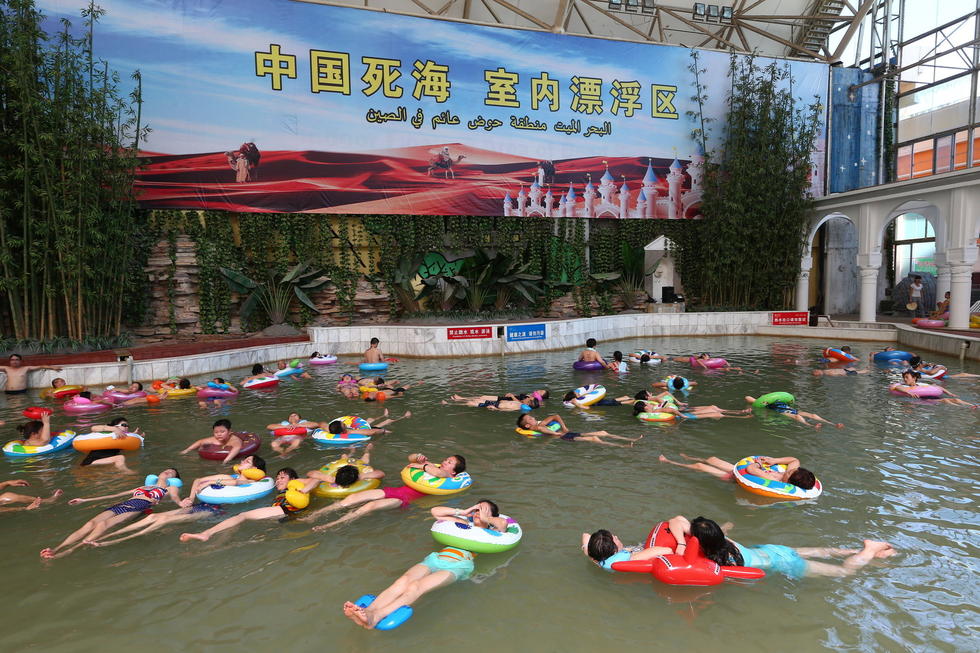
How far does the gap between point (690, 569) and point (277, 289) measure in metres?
Result: 17.9

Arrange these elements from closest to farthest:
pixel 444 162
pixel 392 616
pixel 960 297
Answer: pixel 392 616 → pixel 960 297 → pixel 444 162

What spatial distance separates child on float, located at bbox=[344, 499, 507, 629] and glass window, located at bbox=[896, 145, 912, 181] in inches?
1088

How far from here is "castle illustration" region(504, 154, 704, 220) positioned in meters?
23.0

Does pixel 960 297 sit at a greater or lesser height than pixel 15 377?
greater

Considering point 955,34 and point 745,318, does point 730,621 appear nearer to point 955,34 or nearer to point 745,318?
point 745,318

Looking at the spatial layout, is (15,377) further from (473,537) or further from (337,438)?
(473,537)

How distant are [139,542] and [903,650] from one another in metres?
6.78

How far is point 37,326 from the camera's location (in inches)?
604

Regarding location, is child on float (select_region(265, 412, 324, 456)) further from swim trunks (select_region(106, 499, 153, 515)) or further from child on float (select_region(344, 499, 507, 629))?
child on float (select_region(344, 499, 507, 629))

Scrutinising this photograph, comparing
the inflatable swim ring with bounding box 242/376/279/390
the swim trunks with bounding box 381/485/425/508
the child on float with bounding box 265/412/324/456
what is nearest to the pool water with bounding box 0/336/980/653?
the child on float with bounding box 265/412/324/456

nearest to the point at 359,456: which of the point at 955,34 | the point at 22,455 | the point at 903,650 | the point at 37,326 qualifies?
the point at 22,455

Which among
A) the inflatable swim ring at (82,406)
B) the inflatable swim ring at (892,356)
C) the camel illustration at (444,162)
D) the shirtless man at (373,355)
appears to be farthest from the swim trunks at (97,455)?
the inflatable swim ring at (892,356)

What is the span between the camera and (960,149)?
22.6 metres

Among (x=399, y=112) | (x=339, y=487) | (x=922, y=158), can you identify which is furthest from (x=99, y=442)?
(x=922, y=158)
